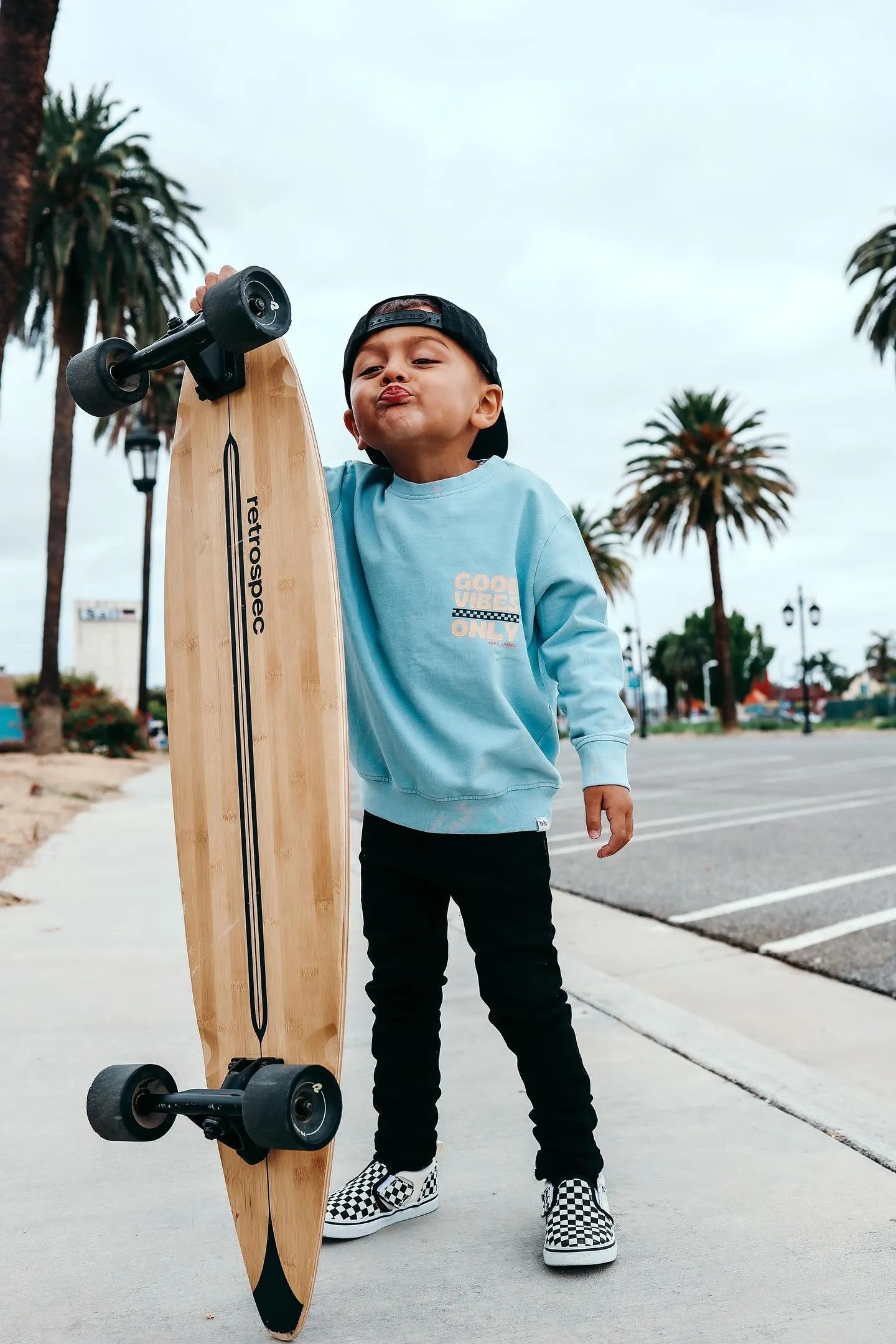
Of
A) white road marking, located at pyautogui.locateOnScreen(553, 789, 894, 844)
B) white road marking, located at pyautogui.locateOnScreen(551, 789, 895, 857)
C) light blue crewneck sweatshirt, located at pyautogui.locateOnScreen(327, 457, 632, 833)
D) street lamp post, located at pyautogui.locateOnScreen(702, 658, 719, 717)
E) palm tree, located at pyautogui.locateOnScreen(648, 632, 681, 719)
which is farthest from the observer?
palm tree, located at pyautogui.locateOnScreen(648, 632, 681, 719)

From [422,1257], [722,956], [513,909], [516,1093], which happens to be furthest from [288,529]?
[722,956]

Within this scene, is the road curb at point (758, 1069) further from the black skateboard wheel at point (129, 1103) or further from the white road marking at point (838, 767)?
the white road marking at point (838, 767)

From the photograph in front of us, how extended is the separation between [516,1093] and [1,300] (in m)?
6.53

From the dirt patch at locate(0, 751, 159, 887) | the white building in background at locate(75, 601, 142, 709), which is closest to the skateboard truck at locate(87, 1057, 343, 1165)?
the dirt patch at locate(0, 751, 159, 887)

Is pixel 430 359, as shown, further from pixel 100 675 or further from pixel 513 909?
pixel 100 675

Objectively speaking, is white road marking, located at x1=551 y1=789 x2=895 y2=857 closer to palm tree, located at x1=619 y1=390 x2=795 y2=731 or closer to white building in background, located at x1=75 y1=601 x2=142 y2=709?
palm tree, located at x1=619 y1=390 x2=795 y2=731

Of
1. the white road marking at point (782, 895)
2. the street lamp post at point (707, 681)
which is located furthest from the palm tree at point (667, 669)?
the white road marking at point (782, 895)

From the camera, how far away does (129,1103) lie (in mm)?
1666

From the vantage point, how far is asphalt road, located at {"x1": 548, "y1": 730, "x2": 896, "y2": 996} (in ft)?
14.2

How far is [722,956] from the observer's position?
13.6 feet

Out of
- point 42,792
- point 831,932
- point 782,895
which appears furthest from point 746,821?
point 42,792

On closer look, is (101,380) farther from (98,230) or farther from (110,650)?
(110,650)

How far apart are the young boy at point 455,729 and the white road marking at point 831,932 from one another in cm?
243

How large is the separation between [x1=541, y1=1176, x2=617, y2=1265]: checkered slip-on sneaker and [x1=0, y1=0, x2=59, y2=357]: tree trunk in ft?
23.0
